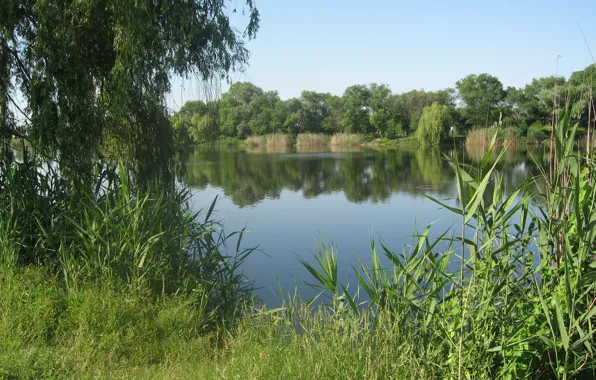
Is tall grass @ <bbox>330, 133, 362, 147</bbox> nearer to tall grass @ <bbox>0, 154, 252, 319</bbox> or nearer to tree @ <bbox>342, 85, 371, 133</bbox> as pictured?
tree @ <bbox>342, 85, 371, 133</bbox>

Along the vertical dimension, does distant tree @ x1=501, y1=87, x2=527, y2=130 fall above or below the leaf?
above

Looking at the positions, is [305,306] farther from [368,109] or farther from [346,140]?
[368,109]

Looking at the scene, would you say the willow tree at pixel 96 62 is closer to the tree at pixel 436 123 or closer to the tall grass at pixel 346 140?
the tree at pixel 436 123

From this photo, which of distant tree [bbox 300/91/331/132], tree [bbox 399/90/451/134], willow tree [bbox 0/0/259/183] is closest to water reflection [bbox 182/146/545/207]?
willow tree [bbox 0/0/259/183]

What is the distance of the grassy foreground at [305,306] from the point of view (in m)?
3.29

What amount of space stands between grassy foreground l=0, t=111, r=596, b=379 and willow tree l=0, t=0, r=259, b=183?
64cm

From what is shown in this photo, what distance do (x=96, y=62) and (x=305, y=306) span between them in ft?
11.8

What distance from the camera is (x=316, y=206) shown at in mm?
14727

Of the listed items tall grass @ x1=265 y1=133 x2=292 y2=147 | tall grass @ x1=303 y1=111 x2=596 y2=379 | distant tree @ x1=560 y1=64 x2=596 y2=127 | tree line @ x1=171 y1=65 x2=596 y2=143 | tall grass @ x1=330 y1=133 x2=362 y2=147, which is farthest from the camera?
tall grass @ x1=330 y1=133 x2=362 y2=147

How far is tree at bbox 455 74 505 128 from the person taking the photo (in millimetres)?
45906

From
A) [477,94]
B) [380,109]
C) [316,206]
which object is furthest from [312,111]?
[316,206]

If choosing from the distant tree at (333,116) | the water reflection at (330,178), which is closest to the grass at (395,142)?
the distant tree at (333,116)

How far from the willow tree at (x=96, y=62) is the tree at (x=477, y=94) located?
4046 centimetres

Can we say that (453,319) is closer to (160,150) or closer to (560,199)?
(560,199)
